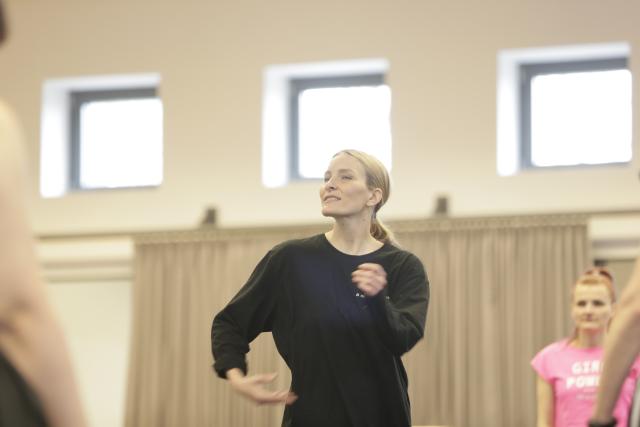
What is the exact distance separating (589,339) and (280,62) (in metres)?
4.60

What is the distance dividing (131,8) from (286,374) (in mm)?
3328

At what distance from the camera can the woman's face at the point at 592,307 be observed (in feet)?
17.8

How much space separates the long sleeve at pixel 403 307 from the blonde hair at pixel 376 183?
19 centimetres

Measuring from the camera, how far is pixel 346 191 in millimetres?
3922

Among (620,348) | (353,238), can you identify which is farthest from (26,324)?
(353,238)

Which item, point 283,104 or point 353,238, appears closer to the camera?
point 353,238

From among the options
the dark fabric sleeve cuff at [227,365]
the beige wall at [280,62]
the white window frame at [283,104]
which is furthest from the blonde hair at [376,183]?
the white window frame at [283,104]

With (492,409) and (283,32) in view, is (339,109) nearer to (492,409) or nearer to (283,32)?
(283,32)

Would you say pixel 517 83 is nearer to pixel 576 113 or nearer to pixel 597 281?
pixel 576 113

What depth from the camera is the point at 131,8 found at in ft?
32.4

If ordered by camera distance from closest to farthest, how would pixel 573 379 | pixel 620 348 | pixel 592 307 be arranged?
pixel 620 348 → pixel 573 379 → pixel 592 307

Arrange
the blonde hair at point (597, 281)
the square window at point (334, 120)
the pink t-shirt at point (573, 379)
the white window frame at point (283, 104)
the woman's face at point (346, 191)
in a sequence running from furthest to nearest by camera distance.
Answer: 1. the square window at point (334, 120)
2. the white window frame at point (283, 104)
3. the blonde hair at point (597, 281)
4. the pink t-shirt at point (573, 379)
5. the woman's face at point (346, 191)

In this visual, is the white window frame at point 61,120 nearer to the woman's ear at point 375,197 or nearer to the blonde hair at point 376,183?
the blonde hair at point 376,183

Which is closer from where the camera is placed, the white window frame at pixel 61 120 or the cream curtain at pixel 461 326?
the cream curtain at pixel 461 326
